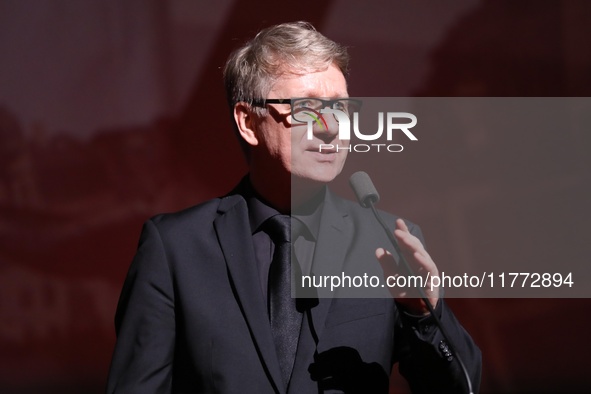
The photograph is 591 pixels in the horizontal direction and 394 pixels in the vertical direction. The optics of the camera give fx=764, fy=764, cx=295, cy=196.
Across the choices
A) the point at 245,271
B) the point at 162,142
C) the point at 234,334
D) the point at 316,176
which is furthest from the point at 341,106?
the point at 162,142

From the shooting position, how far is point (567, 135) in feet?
9.16

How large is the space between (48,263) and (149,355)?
1.28 m

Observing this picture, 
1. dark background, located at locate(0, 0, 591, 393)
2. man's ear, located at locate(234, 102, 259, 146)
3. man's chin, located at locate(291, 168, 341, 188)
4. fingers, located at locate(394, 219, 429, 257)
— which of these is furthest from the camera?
dark background, located at locate(0, 0, 591, 393)

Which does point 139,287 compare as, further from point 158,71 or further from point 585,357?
point 585,357

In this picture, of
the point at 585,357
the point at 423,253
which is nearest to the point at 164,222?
the point at 423,253

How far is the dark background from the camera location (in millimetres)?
2756

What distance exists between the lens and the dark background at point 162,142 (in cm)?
276

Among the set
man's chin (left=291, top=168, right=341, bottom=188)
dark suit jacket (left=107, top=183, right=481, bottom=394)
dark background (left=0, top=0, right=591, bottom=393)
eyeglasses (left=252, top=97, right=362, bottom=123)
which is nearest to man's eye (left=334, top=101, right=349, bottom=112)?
eyeglasses (left=252, top=97, right=362, bottom=123)

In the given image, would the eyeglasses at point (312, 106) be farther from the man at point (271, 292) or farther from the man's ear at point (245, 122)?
the man's ear at point (245, 122)

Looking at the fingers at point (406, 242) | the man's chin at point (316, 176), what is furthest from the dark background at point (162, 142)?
the fingers at point (406, 242)

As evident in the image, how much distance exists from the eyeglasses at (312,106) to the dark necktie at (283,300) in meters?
0.24

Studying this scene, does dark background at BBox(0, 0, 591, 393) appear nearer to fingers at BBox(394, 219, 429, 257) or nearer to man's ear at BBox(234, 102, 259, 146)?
man's ear at BBox(234, 102, 259, 146)

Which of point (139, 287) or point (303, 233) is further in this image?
point (303, 233)

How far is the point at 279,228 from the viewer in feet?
5.81
